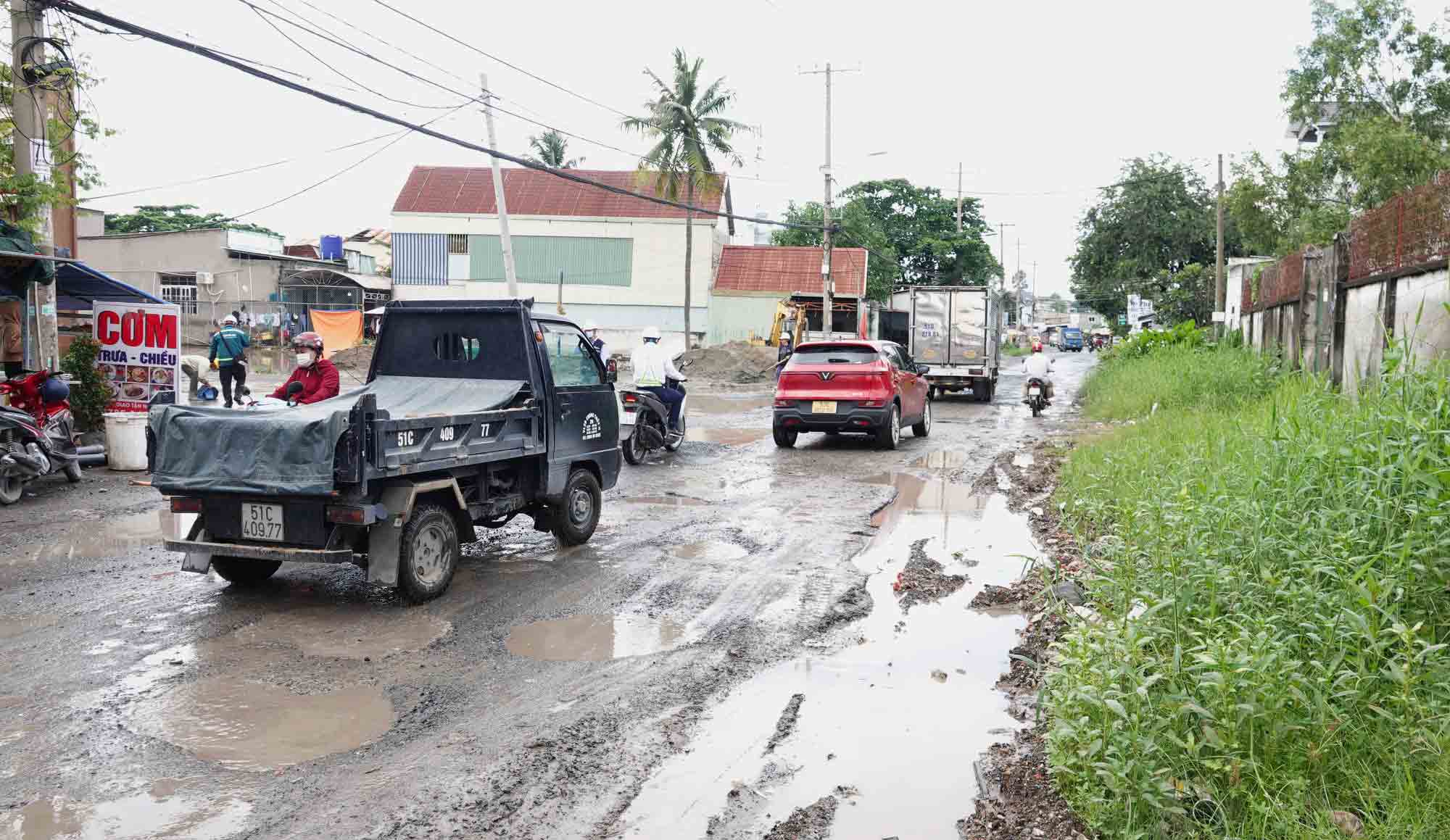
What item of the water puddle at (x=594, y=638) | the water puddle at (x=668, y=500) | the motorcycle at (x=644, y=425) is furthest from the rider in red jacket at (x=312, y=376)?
the motorcycle at (x=644, y=425)

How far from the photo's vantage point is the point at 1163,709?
4.14m

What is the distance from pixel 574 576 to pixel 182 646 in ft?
9.08

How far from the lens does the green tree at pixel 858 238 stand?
2238 inches

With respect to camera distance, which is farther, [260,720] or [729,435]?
[729,435]

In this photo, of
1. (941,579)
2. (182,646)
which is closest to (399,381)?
(182,646)

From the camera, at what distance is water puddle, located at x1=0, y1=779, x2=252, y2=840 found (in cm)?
388

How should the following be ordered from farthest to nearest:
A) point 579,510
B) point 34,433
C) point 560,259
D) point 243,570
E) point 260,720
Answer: point 560,259, point 34,433, point 579,510, point 243,570, point 260,720

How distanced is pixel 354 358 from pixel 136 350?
24470 millimetres

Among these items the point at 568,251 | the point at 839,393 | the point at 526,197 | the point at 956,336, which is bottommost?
the point at 839,393

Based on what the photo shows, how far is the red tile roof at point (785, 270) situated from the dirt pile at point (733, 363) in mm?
8916

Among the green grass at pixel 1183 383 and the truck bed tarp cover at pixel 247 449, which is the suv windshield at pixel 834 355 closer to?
the green grass at pixel 1183 383

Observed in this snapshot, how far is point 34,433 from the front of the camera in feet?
36.7

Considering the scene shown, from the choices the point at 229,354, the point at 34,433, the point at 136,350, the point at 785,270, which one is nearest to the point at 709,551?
the point at 34,433

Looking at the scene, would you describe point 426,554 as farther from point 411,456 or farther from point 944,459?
point 944,459
